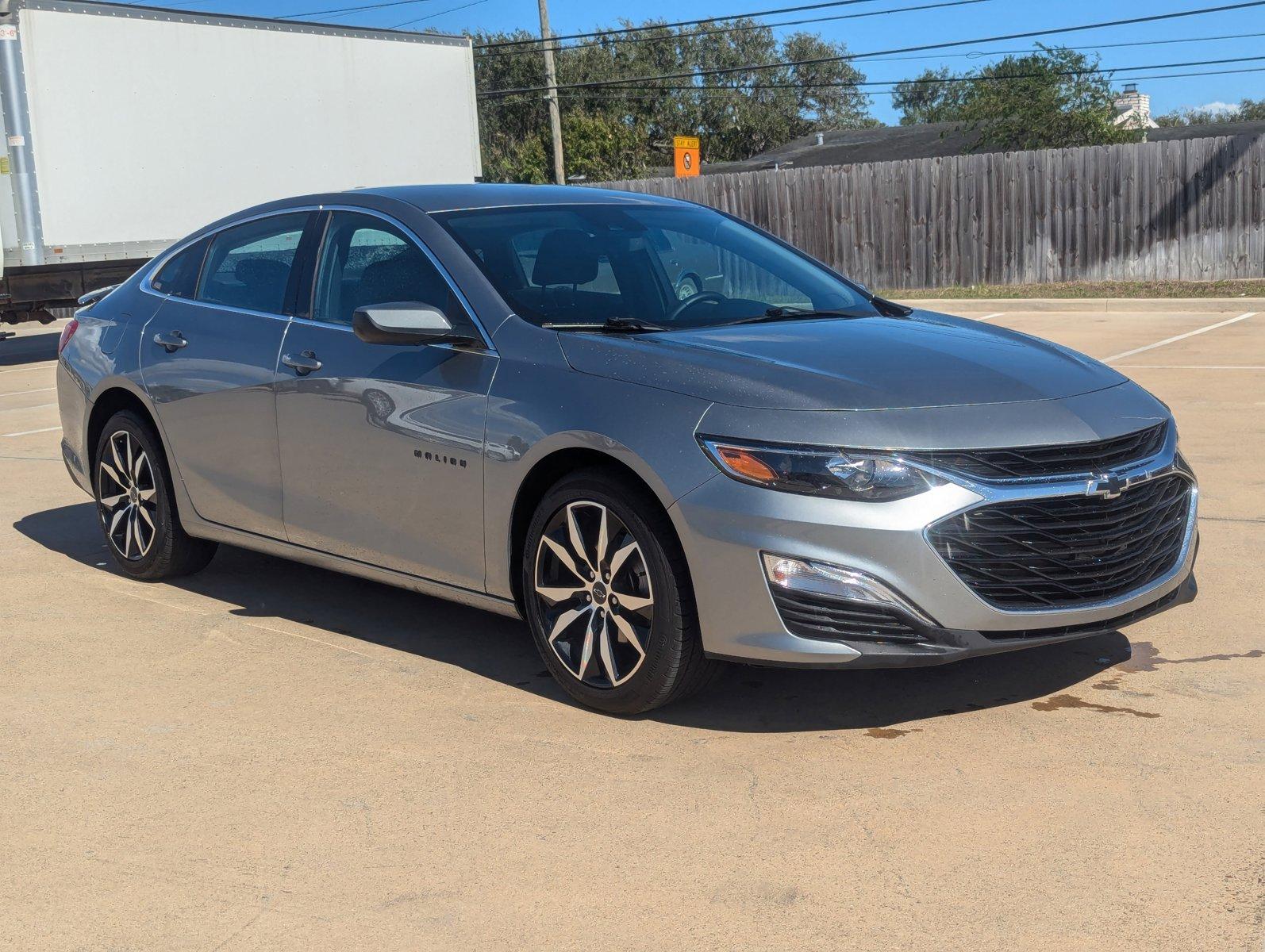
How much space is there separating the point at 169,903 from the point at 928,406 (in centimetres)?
238

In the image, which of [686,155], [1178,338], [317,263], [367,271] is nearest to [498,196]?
[367,271]

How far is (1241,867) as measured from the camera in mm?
3494

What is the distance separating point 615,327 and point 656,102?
73.5m

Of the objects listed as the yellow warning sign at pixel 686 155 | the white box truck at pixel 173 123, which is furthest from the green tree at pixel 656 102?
the white box truck at pixel 173 123

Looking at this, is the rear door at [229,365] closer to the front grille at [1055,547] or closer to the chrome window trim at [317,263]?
the chrome window trim at [317,263]

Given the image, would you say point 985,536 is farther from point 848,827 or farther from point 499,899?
point 499,899

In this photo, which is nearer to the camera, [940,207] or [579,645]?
[579,645]

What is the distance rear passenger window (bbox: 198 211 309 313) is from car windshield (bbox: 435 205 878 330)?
830 mm

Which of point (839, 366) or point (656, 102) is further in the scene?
point (656, 102)

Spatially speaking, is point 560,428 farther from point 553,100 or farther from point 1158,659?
point 553,100

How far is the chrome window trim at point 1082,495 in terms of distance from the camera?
4133 millimetres

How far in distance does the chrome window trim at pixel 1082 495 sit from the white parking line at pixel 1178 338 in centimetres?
954

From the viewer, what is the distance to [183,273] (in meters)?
6.54

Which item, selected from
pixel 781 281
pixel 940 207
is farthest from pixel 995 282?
pixel 781 281
